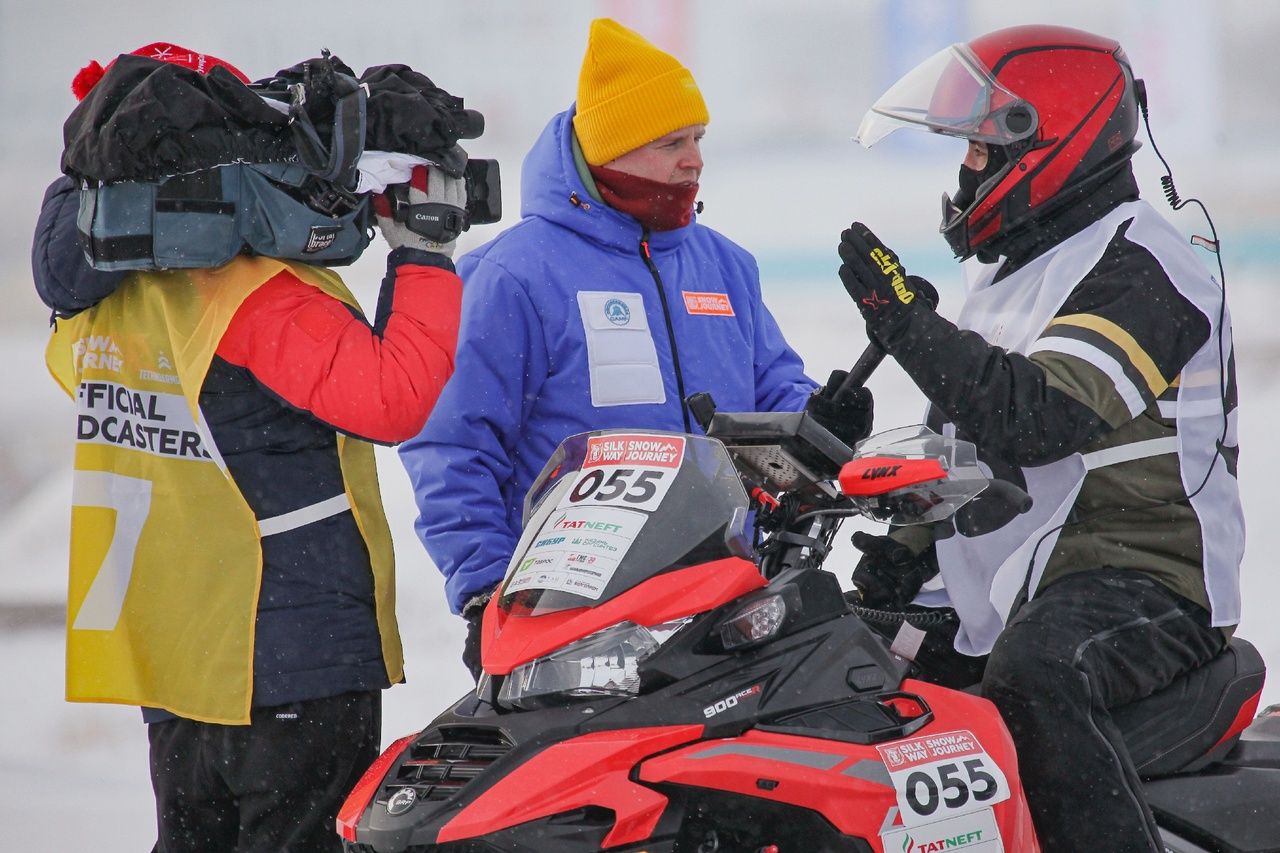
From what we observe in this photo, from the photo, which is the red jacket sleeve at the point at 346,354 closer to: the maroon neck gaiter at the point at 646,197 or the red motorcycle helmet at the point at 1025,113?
the maroon neck gaiter at the point at 646,197

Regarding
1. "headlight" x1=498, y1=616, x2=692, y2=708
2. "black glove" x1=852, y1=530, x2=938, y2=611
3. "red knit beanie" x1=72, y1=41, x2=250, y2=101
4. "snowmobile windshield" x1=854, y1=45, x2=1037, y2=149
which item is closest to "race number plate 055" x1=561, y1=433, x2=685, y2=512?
"headlight" x1=498, y1=616, x2=692, y2=708

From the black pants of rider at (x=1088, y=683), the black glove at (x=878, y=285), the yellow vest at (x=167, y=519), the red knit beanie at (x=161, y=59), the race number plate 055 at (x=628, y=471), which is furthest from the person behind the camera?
Answer: the red knit beanie at (x=161, y=59)

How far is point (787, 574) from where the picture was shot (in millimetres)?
1694

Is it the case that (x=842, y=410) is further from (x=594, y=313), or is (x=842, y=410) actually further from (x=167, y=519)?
(x=167, y=519)

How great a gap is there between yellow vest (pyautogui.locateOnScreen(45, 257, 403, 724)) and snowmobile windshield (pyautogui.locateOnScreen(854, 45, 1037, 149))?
91 cm

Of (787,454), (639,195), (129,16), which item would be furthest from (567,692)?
(129,16)

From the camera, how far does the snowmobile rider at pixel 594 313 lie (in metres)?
2.36

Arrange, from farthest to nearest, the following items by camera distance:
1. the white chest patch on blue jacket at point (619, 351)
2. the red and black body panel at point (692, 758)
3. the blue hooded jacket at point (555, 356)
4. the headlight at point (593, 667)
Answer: the white chest patch on blue jacket at point (619, 351), the blue hooded jacket at point (555, 356), the headlight at point (593, 667), the red and black body panel at point (692, 758)

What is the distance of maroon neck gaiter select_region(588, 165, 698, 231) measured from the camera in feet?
8.41

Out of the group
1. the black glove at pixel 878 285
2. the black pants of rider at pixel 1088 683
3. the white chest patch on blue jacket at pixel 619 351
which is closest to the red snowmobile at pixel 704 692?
the black pants of rider at pixel 1088 683

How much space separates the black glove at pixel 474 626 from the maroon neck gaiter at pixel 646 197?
80cm

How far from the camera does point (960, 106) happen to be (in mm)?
Answer: 2193

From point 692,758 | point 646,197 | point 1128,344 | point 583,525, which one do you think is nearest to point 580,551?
point 583,525

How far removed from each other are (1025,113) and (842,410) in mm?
596
